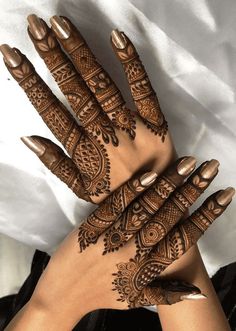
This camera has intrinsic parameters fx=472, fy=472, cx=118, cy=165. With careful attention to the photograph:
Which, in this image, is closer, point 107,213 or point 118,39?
point 118,39

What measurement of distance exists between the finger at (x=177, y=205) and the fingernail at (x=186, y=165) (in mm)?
19

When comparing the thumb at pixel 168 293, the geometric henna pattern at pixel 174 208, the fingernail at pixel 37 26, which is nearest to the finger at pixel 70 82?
the fingernail at pixel 37 26

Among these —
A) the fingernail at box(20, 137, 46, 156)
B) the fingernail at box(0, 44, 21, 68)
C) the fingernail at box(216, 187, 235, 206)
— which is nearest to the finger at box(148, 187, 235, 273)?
the fingernail at box(216, 187, 235, 206)

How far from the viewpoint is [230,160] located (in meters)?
0.80

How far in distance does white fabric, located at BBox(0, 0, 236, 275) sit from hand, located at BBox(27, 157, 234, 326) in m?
0.11

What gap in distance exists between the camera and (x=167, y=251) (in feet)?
2.29

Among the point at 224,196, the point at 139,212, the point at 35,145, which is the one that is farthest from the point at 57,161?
the point at 224,196

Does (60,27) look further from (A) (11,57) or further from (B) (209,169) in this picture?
(B) (209,169)

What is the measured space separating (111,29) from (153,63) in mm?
79

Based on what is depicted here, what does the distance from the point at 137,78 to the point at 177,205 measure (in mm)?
192

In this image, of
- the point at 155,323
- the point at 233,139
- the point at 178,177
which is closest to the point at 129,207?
the point at 178,177

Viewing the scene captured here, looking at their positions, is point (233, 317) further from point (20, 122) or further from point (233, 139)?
point (20, 122)

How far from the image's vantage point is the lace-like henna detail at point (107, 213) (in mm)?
686

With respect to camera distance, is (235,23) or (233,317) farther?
(233,317)
